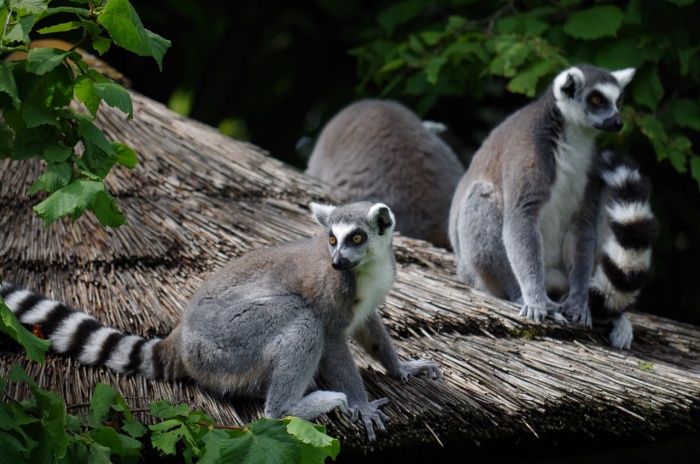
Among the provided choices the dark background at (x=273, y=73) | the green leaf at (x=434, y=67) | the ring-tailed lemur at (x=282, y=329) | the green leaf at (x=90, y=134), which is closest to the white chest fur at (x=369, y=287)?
the ring-tailed lemur at (x=282, y=329)

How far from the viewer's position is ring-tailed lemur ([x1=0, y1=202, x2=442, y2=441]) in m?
3.73

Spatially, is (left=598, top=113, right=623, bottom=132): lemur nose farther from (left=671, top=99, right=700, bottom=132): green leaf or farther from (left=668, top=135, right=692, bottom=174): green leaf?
(left=671, top=99, right=700, bottom=132): green leaf

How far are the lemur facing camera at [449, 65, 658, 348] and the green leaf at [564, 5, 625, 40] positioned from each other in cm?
111

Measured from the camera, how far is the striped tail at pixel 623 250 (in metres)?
5.39

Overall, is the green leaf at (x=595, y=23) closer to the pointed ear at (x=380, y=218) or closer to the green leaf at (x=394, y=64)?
the green leaf at (x=394, y=64)

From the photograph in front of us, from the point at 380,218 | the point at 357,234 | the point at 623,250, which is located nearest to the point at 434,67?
the point at 623,250

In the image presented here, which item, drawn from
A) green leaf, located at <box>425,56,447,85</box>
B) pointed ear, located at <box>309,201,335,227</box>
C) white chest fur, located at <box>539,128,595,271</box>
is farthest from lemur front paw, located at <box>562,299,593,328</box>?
green leaf, located at <box>425,56,447,85</box>

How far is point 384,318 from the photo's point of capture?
4.63 m

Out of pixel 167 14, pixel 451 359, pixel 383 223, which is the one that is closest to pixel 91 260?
pixel 383 223

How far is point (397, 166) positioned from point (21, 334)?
5.73m

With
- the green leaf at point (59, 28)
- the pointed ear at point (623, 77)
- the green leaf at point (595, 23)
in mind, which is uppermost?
the green leaf at point (595, 23)

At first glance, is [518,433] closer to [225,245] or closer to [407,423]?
[407,423]

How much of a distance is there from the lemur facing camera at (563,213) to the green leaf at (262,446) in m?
2.71

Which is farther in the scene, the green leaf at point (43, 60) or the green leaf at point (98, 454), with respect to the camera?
the green leaf at point (98, 454)
